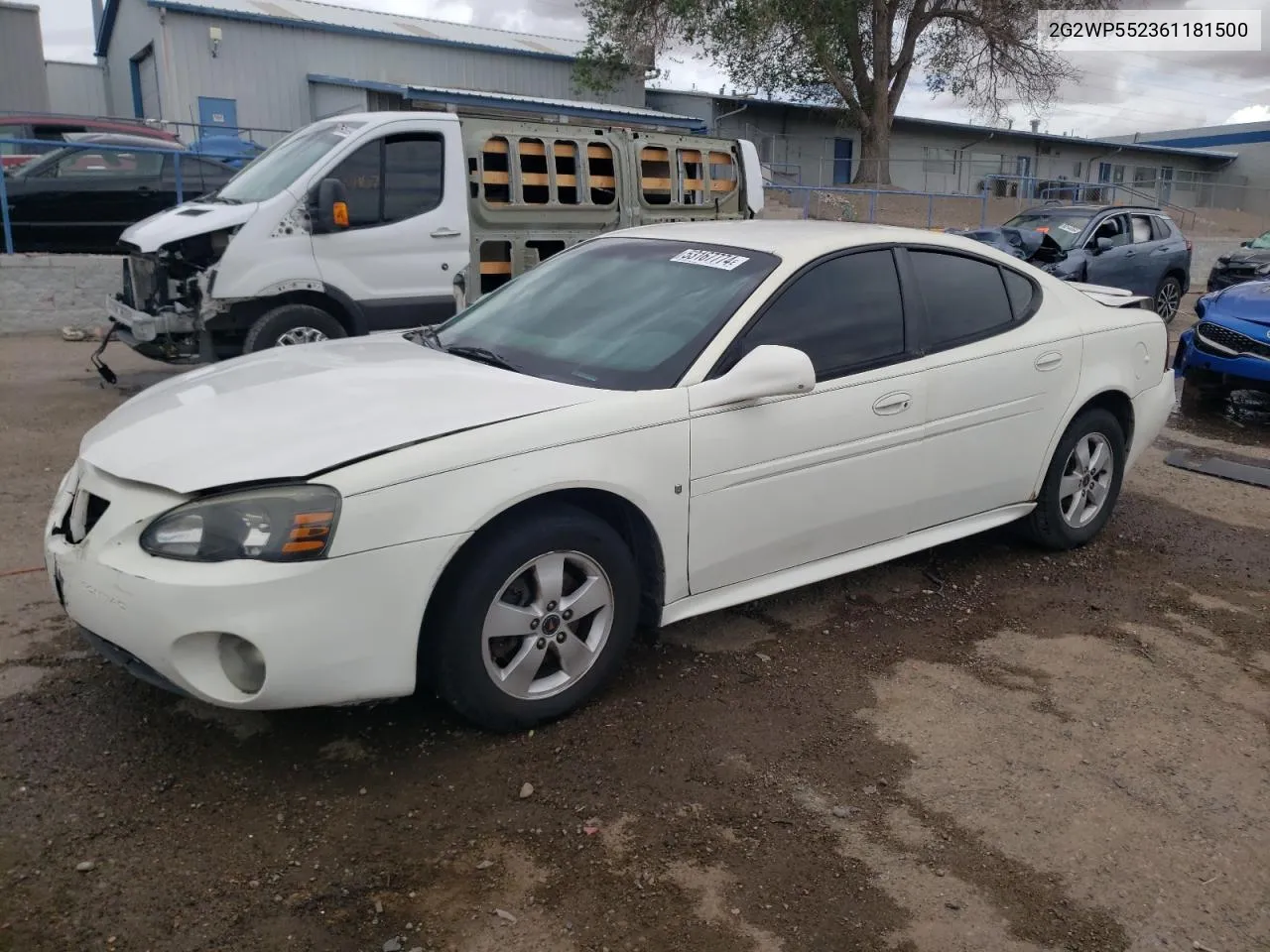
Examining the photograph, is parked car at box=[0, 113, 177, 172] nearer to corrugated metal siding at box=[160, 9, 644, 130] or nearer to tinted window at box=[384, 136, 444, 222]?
corrugated metal siding at box=[160, 9, 644, 130]

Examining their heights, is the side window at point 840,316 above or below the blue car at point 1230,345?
above

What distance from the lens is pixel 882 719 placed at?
11.6 ft

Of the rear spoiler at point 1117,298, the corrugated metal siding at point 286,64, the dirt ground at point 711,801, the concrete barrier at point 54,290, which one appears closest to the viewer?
the dirt ground at point 711,801

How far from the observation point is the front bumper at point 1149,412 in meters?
5.19

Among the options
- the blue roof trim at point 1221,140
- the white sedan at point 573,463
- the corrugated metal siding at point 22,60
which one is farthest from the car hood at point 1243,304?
the blue roof trim at point 1221,140

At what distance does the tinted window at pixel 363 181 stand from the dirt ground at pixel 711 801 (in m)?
4.03

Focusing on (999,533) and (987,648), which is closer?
(987,648)

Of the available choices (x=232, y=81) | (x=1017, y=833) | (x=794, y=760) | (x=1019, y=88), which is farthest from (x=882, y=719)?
(x=1019, y=88)

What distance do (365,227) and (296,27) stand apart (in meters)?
21.4

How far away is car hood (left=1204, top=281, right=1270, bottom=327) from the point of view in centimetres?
844

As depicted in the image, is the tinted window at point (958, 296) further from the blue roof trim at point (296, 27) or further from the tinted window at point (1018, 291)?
the blue roof trim at point (296, 27)

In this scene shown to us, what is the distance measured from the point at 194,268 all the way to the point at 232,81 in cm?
2058

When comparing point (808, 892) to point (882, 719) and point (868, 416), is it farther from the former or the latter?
point (868, 416)

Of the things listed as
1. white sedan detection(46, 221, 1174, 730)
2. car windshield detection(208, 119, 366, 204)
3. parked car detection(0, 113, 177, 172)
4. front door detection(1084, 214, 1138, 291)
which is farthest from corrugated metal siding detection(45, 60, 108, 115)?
white sedan detection(46, 221, 1174, 730)
